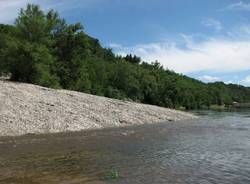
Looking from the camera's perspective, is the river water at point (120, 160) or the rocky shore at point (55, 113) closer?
the river water at point (120, 160)

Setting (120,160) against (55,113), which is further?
(55,113)

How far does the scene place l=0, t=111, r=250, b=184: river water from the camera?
50.4ft

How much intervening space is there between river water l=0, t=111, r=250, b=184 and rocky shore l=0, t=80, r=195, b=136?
11.8ft

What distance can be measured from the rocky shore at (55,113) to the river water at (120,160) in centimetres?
358

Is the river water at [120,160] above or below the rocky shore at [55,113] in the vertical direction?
below

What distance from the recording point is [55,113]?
3731 centimetres

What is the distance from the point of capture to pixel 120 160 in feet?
64.8

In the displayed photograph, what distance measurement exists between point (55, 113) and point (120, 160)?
1876 cm

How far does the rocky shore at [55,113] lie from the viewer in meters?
32.6

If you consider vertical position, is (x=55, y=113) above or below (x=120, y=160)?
above

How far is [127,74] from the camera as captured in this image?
127125mm

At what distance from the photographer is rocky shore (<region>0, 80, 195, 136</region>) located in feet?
107

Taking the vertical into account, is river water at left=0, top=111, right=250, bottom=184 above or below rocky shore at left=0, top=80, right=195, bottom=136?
below

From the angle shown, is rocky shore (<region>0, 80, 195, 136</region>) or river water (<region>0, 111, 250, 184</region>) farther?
rocky shore (<region>0, 80, 195, 136</region>)
